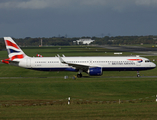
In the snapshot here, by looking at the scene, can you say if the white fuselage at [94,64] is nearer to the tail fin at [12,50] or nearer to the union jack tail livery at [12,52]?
the union jack tail livery at [12,52]

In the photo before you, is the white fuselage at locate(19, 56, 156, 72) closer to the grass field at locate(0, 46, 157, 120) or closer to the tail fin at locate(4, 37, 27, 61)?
the tail fin at locate(4, 37, 27, 61)

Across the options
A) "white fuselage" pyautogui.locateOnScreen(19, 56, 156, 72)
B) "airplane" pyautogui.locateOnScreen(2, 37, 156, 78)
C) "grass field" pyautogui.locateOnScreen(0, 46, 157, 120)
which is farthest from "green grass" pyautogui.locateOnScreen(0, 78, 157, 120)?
"white fuselage" pyautogui.locateOnScreen(19, 56, 156, 72)

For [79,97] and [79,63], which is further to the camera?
[79,63]

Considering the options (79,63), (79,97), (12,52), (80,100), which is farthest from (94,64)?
(80,100)

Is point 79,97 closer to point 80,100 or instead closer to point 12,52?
point 80,100

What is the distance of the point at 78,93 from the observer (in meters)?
35.8

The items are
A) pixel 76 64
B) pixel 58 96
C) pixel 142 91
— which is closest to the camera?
pixel 58 96

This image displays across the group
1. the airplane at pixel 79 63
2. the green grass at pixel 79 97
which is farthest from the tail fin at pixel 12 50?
the green grass at pixel 79 97

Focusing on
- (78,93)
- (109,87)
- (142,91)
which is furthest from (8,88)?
(142,91)

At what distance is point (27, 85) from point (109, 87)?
12556mm

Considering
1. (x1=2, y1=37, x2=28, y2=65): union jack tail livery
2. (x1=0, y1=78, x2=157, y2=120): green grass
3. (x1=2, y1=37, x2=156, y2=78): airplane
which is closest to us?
(x1=0, y1=78, x2=157, y2=120): green grass

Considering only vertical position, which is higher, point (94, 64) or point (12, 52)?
point (12, 52)

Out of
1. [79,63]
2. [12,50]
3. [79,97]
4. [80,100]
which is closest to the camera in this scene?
[80,100]

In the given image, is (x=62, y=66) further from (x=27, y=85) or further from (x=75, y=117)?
(x=75, y=117)
